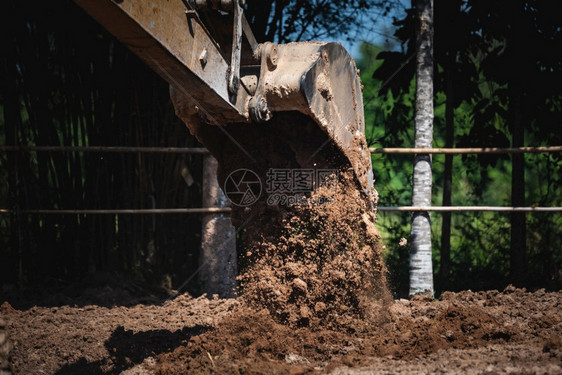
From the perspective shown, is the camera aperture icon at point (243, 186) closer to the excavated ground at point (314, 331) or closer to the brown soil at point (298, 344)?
the excavated ground at point (314, 331)

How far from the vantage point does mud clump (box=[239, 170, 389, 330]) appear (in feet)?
10.7

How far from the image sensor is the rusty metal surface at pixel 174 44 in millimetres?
1901

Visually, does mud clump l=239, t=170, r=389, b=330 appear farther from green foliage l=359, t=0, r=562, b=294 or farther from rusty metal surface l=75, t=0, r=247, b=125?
green foliage l=359, t=0, r=562, b=294

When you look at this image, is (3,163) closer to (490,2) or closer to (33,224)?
(33,224)

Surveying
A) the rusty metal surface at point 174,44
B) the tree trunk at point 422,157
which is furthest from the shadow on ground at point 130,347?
the tree trunk at point 422,157

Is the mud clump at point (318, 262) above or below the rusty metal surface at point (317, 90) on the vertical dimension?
below

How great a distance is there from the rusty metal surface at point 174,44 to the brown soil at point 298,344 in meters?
1.23

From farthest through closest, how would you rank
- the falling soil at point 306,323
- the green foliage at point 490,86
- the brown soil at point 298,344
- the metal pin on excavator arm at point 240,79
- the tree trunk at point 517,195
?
the tree trunk at point 517,195
the green foliage at point 490,86
the falling soil at point 306,323
the brown soil at point 298,344
the metal pin on excavator arm at point 240,79

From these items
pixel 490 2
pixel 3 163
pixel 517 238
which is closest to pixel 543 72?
pixel 490 2

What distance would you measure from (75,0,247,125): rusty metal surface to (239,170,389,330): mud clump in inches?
32.6

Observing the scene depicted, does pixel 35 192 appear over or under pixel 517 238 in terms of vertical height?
over

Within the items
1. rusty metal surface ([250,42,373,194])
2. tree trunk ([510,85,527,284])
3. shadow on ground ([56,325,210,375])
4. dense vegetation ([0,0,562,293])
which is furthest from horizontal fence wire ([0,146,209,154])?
tree trunk ([510,85,527,284])

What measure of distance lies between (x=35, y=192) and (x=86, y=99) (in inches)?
37.3

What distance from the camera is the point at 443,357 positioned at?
113 inches
